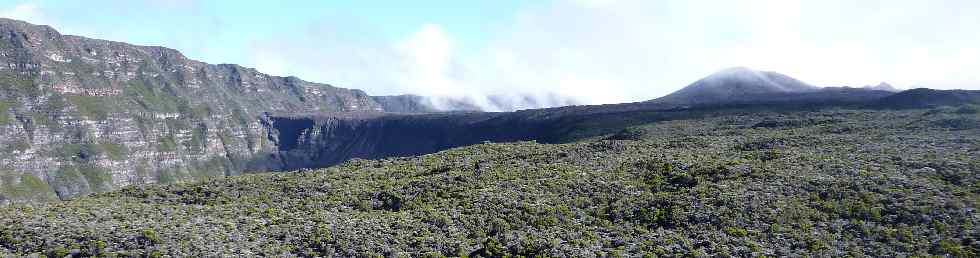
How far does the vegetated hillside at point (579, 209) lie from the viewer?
4266 cm

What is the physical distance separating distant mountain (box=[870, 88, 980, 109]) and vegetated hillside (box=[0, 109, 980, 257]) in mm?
74591

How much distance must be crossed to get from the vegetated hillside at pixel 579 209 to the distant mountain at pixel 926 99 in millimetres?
74591

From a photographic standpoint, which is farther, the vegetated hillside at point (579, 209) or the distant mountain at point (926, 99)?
the distant mountain at point (926, 99)

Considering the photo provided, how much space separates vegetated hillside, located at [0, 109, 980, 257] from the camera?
42.7 metres

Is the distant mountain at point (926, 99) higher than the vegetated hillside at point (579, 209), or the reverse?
the distant mountain at point (926, 99)

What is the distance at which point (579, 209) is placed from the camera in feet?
176

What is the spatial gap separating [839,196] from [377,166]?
2266 inches

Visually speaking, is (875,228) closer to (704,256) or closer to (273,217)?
(704,256)

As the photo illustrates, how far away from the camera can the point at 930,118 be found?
95562 millimetres

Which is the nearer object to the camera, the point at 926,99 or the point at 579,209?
the point at 579,209

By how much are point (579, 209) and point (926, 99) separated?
13808 centimetres

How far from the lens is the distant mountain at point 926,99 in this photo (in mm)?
141750

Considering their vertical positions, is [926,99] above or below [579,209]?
above

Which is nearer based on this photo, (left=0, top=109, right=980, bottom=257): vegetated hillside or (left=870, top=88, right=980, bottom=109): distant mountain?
(left=0, top=109, right=980, bottom=257): vegetated hillside
